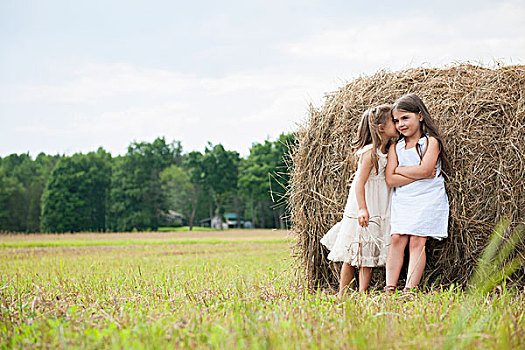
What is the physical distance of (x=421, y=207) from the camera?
13.9ft

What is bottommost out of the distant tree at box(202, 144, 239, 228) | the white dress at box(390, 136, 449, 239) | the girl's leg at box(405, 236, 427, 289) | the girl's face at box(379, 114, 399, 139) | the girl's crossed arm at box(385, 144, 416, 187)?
the girl's leg at box(405, 236, 427, 289)

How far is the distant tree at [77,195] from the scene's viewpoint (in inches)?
1864

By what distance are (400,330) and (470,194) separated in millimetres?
2314

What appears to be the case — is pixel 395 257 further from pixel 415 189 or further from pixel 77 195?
pixel 77 195

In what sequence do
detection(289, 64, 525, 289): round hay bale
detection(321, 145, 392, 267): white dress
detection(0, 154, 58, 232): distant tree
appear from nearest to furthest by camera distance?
detection(289, 64, 525, 289): round hay bale, detection(321, 145, 392, 267): white dress, detection(0, 154, 58, 232): distant tree

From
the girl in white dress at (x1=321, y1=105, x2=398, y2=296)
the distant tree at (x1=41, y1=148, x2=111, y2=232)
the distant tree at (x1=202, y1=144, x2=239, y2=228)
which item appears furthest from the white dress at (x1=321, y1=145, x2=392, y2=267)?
the distant tree at (x1=202, y1=144, x2=239, y2=228)


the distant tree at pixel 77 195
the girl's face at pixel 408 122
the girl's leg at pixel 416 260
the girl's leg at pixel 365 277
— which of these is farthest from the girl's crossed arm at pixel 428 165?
the distant tree at pixel 77 195

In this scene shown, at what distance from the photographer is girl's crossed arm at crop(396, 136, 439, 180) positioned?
4209 mm

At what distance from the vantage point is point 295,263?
17.8 ft

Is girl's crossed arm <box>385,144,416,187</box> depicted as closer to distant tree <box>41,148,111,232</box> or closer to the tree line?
the tree line

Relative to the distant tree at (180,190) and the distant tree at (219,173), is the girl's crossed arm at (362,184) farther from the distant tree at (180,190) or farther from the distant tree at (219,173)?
the distant tree at (180,190)

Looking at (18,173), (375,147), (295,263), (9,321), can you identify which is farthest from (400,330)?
(18,173)

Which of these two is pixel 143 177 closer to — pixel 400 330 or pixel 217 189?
pixel 217 189

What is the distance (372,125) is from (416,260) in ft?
4.48
